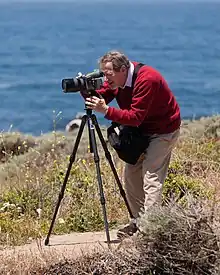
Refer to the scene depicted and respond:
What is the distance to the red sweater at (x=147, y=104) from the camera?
639 cm

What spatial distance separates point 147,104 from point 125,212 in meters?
2.06

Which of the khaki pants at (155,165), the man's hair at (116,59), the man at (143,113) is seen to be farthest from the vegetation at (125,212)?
the man's hair at (116,59)

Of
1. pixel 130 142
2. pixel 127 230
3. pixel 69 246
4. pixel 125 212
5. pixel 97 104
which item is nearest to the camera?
pixel 97 104

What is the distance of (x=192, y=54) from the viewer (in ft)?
207

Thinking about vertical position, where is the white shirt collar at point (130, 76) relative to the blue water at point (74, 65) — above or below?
above

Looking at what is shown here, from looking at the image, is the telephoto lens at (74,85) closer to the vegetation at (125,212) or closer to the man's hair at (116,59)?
the man's hair at (116,59)

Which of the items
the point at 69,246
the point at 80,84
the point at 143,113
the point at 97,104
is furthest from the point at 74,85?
the point at 69,246

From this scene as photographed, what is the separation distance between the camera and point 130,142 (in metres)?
6.68

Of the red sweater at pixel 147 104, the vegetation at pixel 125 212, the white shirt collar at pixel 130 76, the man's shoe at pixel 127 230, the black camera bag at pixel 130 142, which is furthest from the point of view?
the man's shoe at pixel 127 230

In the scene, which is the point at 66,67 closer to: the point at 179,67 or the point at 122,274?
the point at 179,67

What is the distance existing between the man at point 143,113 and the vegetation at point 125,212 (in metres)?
0.30

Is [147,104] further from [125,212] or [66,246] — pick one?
[125,212]

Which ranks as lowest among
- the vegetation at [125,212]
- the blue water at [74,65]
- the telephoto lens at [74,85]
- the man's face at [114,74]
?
the blue water at [74,65]

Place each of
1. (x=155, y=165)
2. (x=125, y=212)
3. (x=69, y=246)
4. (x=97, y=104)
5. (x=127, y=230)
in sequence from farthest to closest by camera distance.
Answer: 1. (x=125, y=212)
2. (x=127, y=230)
3. (x=69, y=246)
4. (x=155, y=165)
5. (x=97, y=104)
